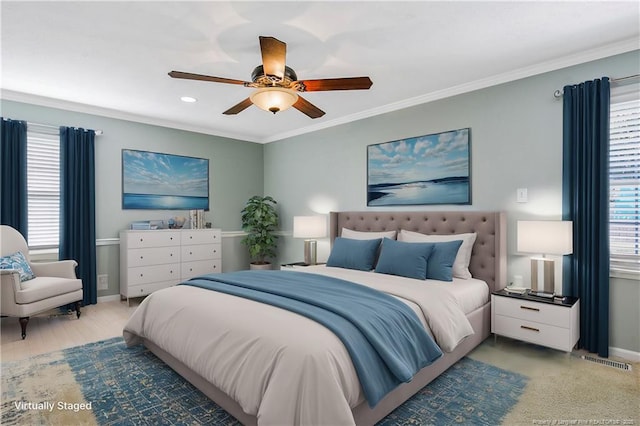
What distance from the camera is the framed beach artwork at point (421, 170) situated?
150 inches

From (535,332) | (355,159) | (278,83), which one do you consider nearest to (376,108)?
(355,159)

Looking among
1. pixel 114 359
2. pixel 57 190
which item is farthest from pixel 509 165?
pixel 57 190

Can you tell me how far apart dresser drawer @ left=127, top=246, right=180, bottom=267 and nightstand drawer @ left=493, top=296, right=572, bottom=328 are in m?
4.02

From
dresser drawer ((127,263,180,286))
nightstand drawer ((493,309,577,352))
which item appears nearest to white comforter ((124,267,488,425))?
nightstand drawer ((493,309,577,352))

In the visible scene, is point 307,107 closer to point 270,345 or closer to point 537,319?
point 270,345

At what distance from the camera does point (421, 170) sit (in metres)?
4.15

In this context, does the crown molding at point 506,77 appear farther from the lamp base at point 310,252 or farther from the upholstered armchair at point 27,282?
the upholstered armchair at point 27,282

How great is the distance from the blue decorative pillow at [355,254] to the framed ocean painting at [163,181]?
2.64 meters

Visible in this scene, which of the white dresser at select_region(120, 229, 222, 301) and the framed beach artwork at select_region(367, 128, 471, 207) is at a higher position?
the framed beach artwork at select_region(367, 128, 471, 207)

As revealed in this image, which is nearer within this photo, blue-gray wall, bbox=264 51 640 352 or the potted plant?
blue-gray wall, bbox=264 51 640 352

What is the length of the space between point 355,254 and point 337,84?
197cm

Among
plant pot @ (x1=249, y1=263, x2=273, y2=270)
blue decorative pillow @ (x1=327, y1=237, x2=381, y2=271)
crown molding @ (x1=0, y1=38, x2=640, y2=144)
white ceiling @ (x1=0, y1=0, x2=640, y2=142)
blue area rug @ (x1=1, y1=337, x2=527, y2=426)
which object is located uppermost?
white ceiling @ (x1=0, y1=0, x2=640, y2=142)

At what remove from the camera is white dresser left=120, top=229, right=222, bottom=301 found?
15.1ft

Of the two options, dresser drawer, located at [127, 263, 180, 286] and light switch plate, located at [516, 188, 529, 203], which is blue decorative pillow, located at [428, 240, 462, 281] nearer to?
light switch plate, located at [516, 188, 529, 203]
